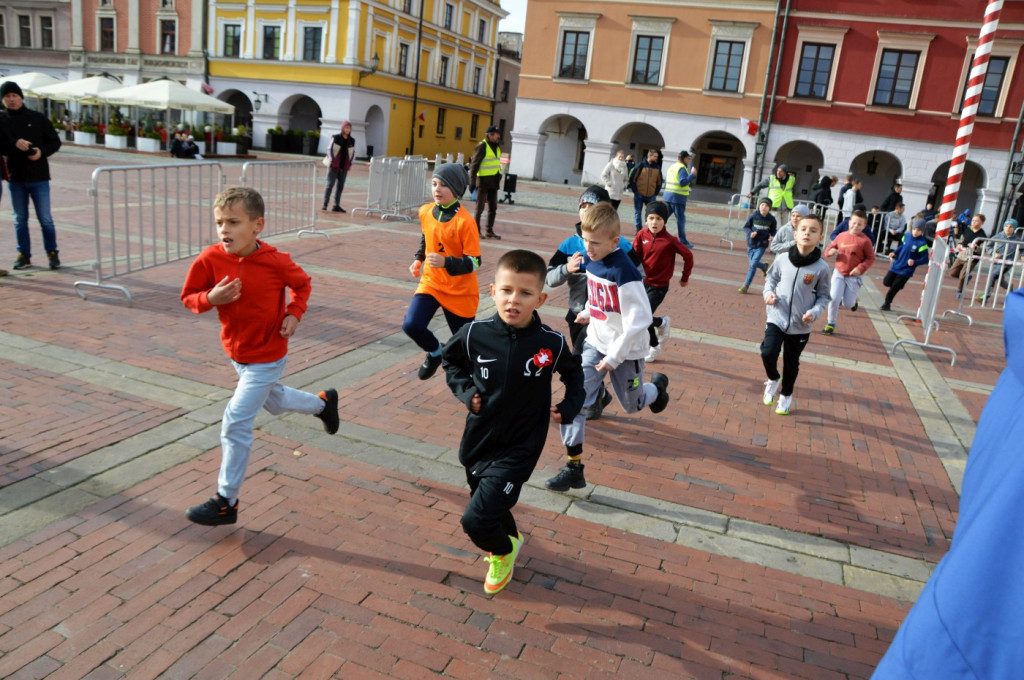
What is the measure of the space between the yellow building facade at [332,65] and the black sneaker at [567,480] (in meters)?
37.7

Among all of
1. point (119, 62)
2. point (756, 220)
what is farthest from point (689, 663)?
point (119, 62)

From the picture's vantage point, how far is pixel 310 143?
38.4m

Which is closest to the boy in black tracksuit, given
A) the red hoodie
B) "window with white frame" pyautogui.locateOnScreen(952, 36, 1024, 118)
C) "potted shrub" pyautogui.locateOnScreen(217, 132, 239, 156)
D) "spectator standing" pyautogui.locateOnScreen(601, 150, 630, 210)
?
the red hoodie

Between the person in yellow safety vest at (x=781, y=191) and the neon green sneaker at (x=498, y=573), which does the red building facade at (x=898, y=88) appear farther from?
the neon green sneaker at (x=498, y=573)

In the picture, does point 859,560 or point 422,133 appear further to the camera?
point 422,133

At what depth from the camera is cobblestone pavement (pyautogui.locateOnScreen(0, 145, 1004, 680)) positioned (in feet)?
9.70

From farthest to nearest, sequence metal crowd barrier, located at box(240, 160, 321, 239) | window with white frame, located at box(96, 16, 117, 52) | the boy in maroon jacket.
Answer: window with white frame, located at box(96, 16, 117, 52) < metal crowd barrier, located at box(240, 160, 321, 239) < the boy in maroon jacket

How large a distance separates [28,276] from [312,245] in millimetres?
4276

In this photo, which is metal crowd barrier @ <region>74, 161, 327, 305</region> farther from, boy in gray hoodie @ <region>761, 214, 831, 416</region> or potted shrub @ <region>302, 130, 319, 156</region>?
potted shrub @ <region>302, 130, 319, 156</region>

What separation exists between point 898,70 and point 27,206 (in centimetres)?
3070

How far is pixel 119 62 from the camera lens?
43.0 metres

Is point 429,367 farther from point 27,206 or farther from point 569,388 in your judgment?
point 27,206

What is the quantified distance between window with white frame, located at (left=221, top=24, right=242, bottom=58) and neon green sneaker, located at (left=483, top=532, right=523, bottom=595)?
43592mm

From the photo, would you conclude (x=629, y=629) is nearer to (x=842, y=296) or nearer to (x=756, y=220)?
(x=842, y=296)
